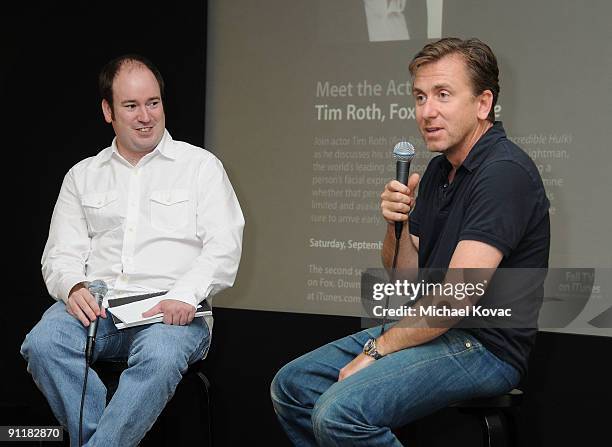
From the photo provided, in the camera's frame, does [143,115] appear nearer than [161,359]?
No

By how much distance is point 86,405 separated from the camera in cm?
271

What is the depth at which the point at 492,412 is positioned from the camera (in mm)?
2312

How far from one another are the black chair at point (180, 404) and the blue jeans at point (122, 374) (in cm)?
7

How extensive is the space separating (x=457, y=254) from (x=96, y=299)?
4.18ft

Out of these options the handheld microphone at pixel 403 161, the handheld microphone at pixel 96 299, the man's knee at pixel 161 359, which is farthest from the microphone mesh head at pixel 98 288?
the handheld microphone at pixel 403 161

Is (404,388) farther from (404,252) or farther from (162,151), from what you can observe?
(162,151)

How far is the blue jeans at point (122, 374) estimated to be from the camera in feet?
8.61

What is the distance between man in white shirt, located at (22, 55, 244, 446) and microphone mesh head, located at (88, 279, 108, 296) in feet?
0.08

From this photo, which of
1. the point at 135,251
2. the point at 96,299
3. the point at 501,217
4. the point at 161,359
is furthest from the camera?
the point at 135,251

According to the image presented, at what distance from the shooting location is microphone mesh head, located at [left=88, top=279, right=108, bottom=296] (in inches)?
112

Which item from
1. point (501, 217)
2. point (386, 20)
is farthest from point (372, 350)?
point (386, 20)

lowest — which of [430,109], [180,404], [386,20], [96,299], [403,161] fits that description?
[180,404]

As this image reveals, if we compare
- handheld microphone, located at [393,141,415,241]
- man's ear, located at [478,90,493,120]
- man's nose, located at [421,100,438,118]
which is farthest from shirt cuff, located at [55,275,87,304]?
man's ear, located at [478,90,493,120]

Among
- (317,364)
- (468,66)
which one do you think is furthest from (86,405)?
(468,66)
